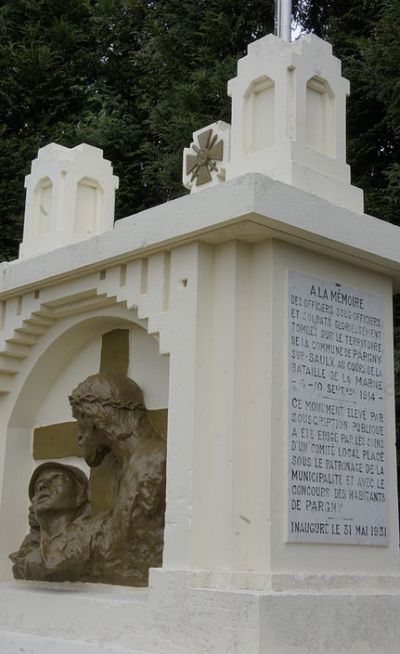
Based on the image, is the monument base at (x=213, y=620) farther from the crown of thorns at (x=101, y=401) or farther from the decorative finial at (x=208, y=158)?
the decorative finial at (x=208, y=158)

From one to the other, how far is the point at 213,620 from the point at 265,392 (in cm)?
129

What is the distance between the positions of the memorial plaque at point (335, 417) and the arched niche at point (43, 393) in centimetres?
157

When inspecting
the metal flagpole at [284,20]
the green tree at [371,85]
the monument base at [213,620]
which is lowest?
the monument base at [213,620]

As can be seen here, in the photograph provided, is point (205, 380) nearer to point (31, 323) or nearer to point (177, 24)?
point (31, 323)

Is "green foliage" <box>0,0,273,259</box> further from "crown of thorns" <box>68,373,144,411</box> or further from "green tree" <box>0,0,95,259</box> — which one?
"crown of thorns" <box>68,373,144,411</box>

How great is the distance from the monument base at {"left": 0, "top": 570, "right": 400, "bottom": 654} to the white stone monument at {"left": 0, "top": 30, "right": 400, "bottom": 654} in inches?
0.4

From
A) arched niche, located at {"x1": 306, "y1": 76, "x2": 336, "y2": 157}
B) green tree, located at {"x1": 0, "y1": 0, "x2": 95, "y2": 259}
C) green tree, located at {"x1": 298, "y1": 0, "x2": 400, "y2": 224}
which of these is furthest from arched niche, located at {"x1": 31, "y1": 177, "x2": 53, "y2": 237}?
green tree, located at {"x1": 0, "y1": 0, "x2": 95, "y2": 259}

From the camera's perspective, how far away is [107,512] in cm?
670

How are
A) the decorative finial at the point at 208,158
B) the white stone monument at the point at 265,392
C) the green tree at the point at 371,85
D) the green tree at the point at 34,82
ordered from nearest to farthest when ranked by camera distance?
the white stone monument at the point at 265,392 → the decorative finial at the point at 208,158 → the green tree at the point at 371,85 → the green tree at the point at 34,82

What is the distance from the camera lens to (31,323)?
7.45 meters

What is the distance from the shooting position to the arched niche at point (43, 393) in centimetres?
734

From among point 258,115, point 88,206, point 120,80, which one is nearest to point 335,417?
point 258,115

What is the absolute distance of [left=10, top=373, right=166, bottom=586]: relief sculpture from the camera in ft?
20.8

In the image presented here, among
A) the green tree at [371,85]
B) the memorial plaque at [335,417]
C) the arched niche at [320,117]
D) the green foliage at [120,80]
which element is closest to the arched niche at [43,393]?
the memorial plaque at [335,417]
